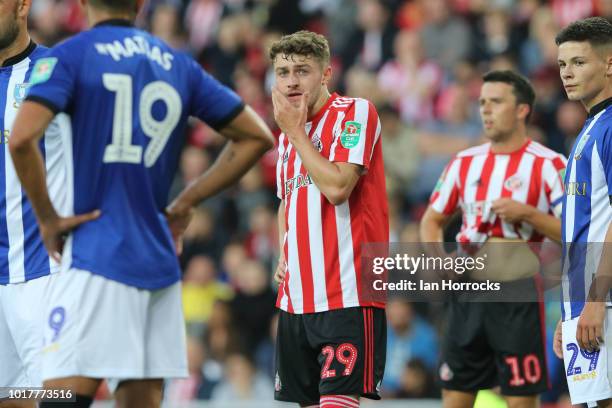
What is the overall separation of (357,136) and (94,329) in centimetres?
187

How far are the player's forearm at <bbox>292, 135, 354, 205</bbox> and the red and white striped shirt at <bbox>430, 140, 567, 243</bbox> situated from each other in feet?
6.25

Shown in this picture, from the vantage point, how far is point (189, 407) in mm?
10156

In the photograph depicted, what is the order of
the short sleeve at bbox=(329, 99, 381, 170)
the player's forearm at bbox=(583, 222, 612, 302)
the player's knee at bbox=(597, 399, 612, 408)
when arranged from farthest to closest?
the short sleeve at bbox=(329, 99, 381, 170) → the player's knee at bbox=(597, 399, 612, 408) → the player's forearm at bbox=(583, 222, 612, 302)

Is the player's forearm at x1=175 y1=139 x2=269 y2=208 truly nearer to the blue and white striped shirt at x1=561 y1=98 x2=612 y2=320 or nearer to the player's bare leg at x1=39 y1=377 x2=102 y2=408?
the player's bare leg at x1=39 y1=377 x2=102 y2=408

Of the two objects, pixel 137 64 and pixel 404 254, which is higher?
pixel 137 64

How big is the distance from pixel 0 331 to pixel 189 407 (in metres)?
4.76

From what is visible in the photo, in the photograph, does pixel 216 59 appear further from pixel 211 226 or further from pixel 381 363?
pixel 381 363

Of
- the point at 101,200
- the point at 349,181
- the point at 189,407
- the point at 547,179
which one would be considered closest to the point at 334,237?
the point at 349,181

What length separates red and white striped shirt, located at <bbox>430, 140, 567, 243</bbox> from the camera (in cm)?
702

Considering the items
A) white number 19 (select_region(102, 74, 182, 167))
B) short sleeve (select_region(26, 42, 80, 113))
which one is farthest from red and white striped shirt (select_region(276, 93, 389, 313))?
short sleeve (select_region(26, 42, 80, 113))

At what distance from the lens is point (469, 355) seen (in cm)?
720

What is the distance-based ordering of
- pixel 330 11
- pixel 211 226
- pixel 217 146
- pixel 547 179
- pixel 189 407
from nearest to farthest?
1. pixel 547 179
2. pixel 189 407
3. pixel 211 226
4. pixel 217 146
5. pixel 330 11

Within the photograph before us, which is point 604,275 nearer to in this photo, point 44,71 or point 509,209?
Result: point 509,209

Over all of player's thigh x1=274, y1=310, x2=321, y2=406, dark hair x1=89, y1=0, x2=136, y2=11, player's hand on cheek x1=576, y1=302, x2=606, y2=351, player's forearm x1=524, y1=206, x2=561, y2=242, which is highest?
dark hair x1=89, y1=0, x2=136, y2=11
